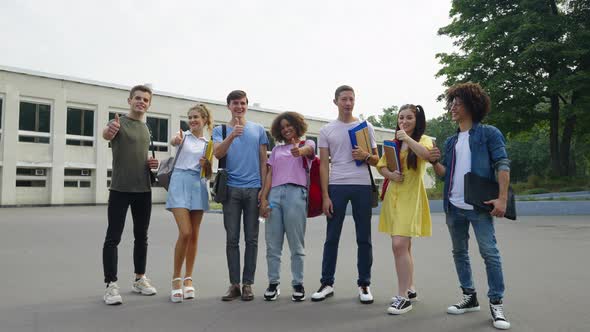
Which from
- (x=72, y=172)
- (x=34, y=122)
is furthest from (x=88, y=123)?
(x=72, y=172)

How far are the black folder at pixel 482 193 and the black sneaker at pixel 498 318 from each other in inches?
28.1

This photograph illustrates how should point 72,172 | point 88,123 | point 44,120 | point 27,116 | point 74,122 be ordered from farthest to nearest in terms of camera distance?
1. point 88,123
2. point 74,122
3. point 72,172
4. point 44,120
5. point 27,116

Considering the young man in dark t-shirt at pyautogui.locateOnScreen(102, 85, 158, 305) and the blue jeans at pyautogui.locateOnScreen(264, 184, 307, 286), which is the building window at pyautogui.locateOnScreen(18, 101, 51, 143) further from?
the blue jeans at pyautogui.locateOnScreen(264, 184, 307, 286)

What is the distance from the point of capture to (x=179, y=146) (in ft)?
16.7

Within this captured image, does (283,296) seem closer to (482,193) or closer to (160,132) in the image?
(482,193)

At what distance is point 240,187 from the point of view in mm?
4836

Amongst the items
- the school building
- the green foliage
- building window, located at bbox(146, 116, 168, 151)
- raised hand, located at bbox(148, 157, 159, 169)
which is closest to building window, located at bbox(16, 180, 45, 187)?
the school building

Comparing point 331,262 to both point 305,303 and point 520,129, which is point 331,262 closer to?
point 305,303

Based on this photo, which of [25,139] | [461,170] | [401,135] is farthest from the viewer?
[25,139]

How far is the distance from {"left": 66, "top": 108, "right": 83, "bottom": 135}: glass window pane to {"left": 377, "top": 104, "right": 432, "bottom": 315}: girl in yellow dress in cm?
3341

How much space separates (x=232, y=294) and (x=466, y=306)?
2168mm

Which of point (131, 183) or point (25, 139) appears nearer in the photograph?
point (131, 183)

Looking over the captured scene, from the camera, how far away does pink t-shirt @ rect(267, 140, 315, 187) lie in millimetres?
4785

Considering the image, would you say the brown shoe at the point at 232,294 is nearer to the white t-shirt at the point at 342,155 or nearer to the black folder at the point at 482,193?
the white t-shirt at the point at 342,155
